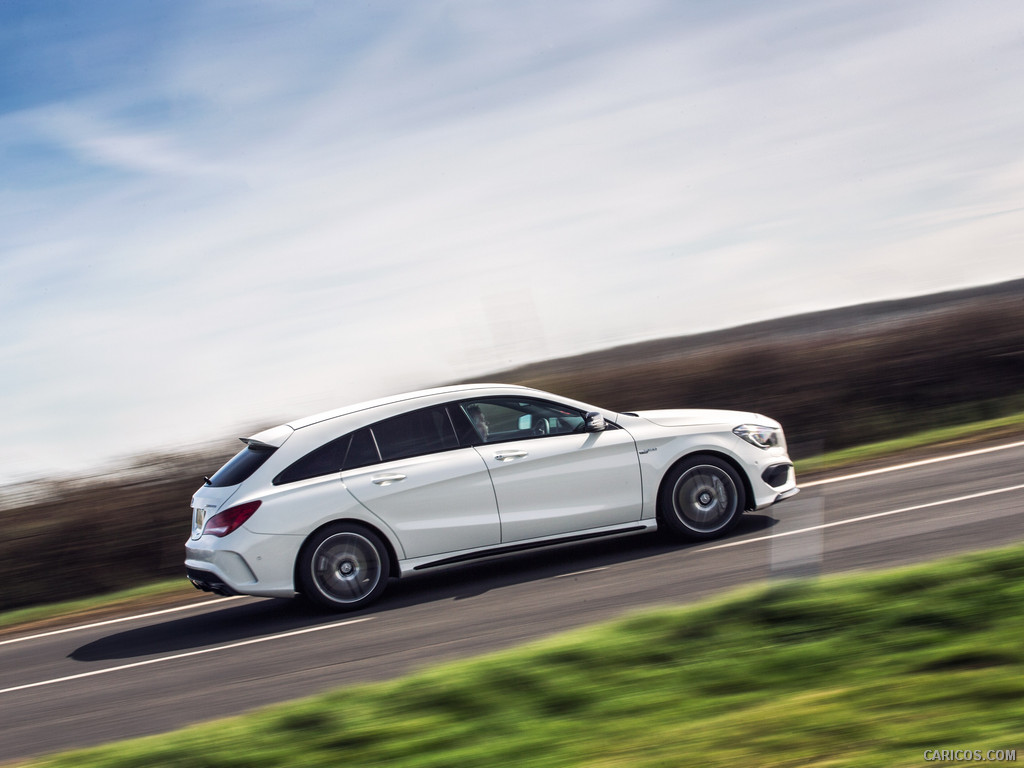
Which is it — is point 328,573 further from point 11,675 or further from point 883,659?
point 883,659

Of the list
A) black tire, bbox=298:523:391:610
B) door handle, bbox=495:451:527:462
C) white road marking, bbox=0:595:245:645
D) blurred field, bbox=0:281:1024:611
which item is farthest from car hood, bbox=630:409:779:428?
blurred field, bbox=0:281:1024:611

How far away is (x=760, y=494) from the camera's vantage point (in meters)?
8.90

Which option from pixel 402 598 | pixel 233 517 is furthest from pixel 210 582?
pixel 402 598

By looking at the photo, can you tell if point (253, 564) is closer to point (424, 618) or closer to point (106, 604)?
point (424, 618)

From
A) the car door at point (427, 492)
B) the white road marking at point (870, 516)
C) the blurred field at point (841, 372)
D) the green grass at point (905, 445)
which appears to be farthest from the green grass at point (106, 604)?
the green grass at point (905, 445)

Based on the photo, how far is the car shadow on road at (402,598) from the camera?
8.19 meters

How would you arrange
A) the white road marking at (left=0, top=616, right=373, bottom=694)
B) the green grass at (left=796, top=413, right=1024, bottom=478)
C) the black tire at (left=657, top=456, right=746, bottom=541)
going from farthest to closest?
the green grass at (left=796, top=413, right=1024, bottom=478), the black tire at (left=657, top=456, right=746, bottom=541), the white road marking at (left=0, top=616, right=373, bottom=694)

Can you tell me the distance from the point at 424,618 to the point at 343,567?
3.26 ft

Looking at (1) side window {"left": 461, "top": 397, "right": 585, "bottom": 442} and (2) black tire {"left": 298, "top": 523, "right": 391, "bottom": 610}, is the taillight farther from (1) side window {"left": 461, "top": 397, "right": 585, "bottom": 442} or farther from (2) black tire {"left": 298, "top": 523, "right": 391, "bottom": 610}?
(1) side window {"left": 461, "top": 397, "right": 585, "bottom": 442}

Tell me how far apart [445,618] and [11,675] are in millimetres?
3731

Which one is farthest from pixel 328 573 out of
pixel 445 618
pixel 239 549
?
pixel 445 618

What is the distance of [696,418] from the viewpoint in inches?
358

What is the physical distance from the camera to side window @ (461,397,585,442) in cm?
873

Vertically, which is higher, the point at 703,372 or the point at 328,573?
the point at 703,372
